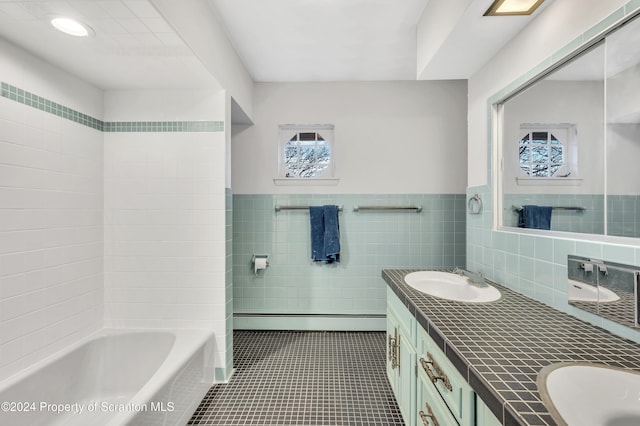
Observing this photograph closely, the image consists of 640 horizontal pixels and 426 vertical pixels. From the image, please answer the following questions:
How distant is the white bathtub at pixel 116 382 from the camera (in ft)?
4.49

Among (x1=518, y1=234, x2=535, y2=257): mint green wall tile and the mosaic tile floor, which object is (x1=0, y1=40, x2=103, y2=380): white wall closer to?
the mosaic tile floor

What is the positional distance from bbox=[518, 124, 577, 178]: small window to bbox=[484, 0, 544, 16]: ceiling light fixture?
1.72 feet

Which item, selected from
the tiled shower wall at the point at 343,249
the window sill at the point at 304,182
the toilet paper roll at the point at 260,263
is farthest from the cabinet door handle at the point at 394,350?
the window sill at the point at 304,182

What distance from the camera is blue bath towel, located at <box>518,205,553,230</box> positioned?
1404 mm

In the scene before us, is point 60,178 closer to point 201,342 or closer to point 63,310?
point 63,310

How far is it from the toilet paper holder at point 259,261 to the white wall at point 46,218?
1163 mm

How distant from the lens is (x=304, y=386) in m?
1.97

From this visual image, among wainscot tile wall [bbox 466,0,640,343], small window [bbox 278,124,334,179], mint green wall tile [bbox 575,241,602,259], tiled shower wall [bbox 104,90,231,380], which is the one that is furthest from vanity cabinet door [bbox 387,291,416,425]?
small window [bbox 278,124,334,179]

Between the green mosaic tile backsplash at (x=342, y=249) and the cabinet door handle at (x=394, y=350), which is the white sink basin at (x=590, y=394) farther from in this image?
the green mosaic tile backsplash at (x=342, y=249)

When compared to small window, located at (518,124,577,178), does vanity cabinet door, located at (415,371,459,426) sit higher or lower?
lower

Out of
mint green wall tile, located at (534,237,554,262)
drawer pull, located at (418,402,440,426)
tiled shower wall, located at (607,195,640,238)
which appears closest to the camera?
tiled shower wall, located at (607,195,640,238)

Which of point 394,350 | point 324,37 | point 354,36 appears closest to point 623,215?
point 394,350

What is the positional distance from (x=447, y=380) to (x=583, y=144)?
1.06m

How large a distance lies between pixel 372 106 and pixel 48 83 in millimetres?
2350
